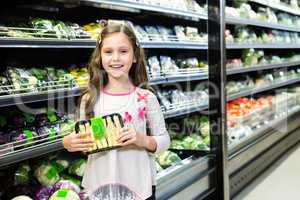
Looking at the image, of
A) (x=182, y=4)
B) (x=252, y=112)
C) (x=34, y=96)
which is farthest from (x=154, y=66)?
(x=252, y=112)

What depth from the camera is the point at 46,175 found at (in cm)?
205

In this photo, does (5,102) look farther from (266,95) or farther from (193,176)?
(266,95)

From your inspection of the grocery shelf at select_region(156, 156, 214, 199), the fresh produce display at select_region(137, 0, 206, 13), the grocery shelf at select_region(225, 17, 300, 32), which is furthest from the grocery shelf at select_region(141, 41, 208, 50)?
the grocery shelf at select_region(156, 156, 214, 199)

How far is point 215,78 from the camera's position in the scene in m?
2.98

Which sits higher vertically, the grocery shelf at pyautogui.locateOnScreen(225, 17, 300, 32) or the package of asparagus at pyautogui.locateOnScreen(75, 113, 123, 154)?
the grocery shelf at pyautogui.locateOnScreen(225, 17, 300, 32)

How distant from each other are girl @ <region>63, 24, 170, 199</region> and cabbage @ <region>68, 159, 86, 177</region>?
2.36ft

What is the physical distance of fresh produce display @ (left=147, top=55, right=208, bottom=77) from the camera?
2836 mm

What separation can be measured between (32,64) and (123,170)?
1126mm

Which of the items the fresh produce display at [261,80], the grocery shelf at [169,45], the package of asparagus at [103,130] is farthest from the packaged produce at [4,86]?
the fresh produce display at [261,80]

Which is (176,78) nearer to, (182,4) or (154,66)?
(154,66)

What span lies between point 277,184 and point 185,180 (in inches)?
55.3

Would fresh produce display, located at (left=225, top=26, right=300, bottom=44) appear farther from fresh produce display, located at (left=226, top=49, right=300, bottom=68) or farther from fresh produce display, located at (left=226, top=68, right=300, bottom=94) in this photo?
fresh produce display, located at (left=226, top=68, right=300, bottom=94)

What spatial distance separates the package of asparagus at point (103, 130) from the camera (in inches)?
53.9

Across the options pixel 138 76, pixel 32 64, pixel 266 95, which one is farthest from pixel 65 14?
pixel 266 95
